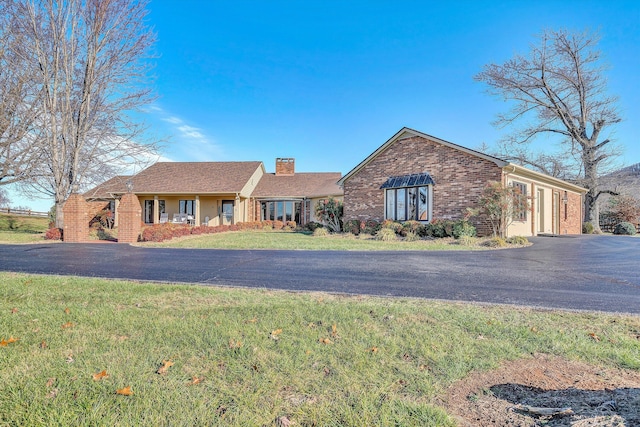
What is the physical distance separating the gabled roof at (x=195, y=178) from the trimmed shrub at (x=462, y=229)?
49.7 ft

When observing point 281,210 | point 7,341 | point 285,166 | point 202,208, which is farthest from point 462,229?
point 202,208

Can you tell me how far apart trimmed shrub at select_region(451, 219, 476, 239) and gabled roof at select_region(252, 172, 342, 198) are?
424 inches

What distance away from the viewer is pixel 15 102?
1656cm

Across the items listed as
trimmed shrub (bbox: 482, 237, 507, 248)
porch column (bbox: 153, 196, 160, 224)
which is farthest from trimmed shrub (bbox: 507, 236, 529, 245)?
porch column (bbox: 153, 196, 160, 224)

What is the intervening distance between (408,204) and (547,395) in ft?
51.2

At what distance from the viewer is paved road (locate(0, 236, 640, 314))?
5.46m

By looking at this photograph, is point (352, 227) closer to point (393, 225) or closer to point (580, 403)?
Answer: point (393, 225)

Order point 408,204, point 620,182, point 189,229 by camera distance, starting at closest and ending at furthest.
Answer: point 408,204 < point 189,229 < point 620,182

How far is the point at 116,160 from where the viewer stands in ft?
56.7

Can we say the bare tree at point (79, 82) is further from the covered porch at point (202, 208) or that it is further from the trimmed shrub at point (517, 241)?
the trimmed shrub at point (517, 241)

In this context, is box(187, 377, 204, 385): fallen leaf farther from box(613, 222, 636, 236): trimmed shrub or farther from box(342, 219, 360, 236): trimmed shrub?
box(613, 222, 636, 236): trimmed shrub

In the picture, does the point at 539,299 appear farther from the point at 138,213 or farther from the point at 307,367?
the point at 138,213

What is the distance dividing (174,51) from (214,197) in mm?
12077

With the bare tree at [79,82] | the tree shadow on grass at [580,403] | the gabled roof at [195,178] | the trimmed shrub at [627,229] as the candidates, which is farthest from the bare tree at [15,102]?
the trimmed shrub at [627,229]
